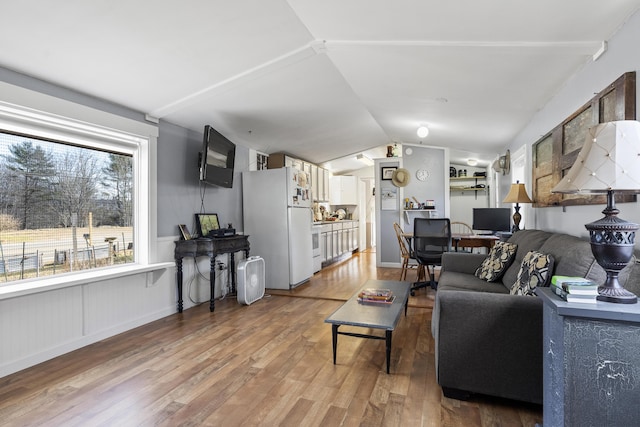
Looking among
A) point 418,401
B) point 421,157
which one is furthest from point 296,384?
point 421,157

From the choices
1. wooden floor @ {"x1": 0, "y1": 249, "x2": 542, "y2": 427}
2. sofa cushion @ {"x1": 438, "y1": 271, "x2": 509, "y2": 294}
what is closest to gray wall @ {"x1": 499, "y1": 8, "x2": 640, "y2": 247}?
sofa cushion @ {"x1": 438, "y1": 271, "x2": 509, "y2": 294}

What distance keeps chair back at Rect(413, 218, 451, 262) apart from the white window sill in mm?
3069

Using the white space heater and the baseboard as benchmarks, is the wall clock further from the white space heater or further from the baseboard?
the baseboard

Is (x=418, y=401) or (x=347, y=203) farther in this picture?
(x=347, y=203)

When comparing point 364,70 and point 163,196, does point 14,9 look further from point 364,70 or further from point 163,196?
point 364,70

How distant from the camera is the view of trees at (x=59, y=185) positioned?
96.0 inches

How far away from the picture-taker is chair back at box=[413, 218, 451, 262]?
170 inches

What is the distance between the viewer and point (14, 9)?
70.4 inches

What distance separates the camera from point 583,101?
2.34 metres

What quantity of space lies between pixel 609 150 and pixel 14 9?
2.94m

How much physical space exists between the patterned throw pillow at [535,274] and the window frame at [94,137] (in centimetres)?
313

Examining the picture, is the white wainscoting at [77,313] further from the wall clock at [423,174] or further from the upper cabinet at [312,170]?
the wall clock at [423,174]

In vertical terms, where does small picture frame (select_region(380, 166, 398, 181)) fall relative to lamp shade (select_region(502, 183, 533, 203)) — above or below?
above

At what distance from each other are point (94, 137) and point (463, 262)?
377 cm
